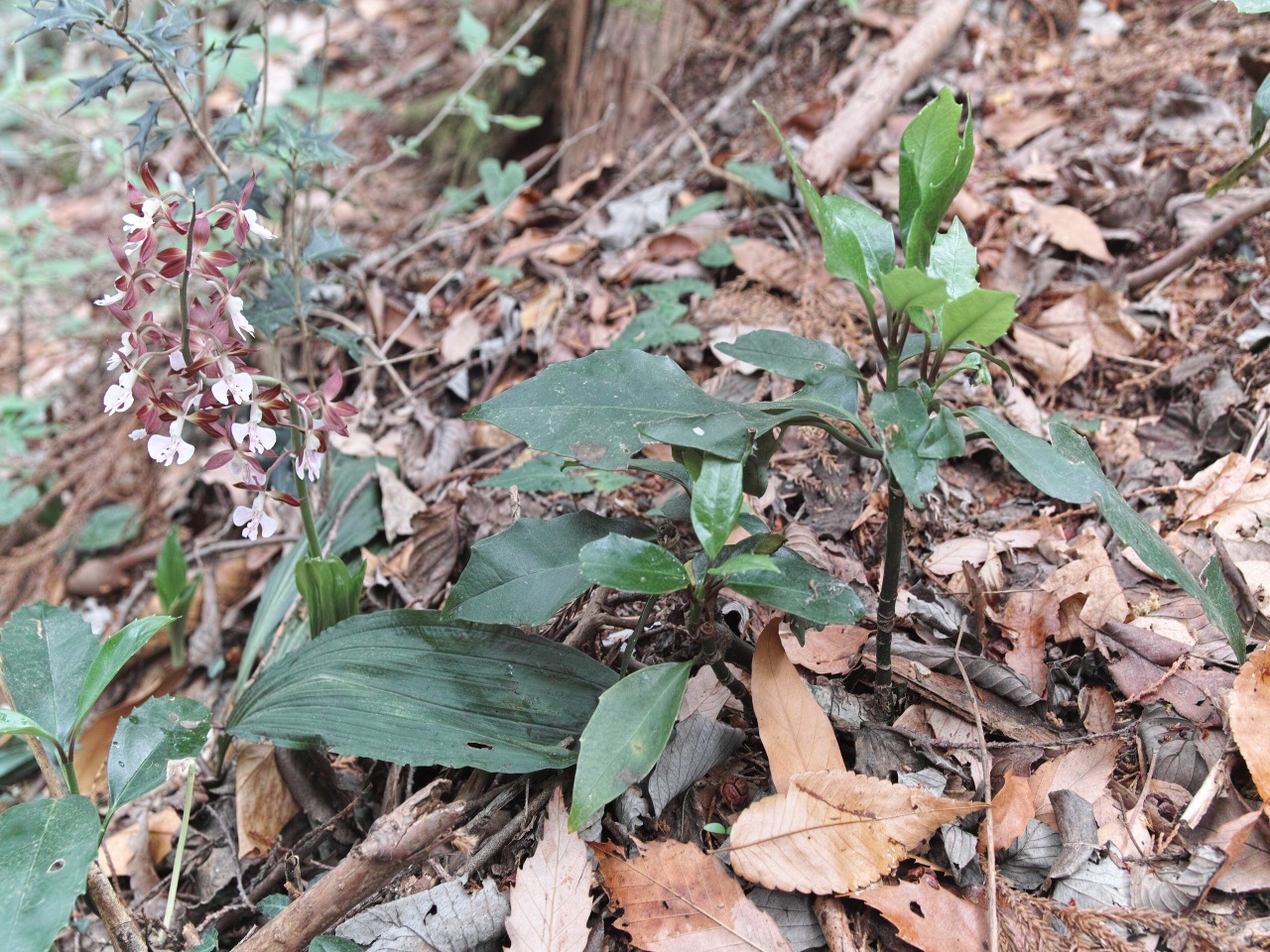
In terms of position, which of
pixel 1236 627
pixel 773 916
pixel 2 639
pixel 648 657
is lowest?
pixel 773 916

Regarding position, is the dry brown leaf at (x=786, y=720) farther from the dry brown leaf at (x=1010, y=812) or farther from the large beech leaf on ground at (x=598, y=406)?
the large beech leaf on ground at (x=598, y=406)

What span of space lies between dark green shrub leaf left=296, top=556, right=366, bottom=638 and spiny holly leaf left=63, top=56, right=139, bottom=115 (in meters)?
1.06

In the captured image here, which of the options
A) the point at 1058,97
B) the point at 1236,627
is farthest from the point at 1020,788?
the point at 1058,97

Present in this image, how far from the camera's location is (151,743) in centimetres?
145

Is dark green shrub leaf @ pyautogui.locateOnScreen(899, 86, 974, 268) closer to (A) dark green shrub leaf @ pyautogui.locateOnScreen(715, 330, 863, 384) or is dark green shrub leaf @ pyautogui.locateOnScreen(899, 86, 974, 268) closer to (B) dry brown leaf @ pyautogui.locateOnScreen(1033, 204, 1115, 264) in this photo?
(A) dark green shrub leaf @ pyautogui.locateOnScreen(715, 330, 863, 384)

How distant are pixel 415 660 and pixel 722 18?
2931mm

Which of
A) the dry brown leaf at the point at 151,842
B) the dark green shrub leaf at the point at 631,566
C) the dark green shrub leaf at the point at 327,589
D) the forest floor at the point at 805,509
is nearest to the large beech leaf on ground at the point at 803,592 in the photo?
the dark green shrub leaf at the point at 631,566

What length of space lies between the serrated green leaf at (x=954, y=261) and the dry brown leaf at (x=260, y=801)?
5.30 feet

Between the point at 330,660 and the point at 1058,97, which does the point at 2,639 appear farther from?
the point at 1058,97

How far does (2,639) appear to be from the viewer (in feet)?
4.91

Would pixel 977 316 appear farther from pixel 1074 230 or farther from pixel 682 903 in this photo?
pixel 1074 230

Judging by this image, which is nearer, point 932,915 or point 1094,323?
point 932,915

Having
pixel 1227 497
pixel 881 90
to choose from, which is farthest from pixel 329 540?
pixel 881 90

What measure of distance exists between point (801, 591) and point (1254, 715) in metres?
0.72
